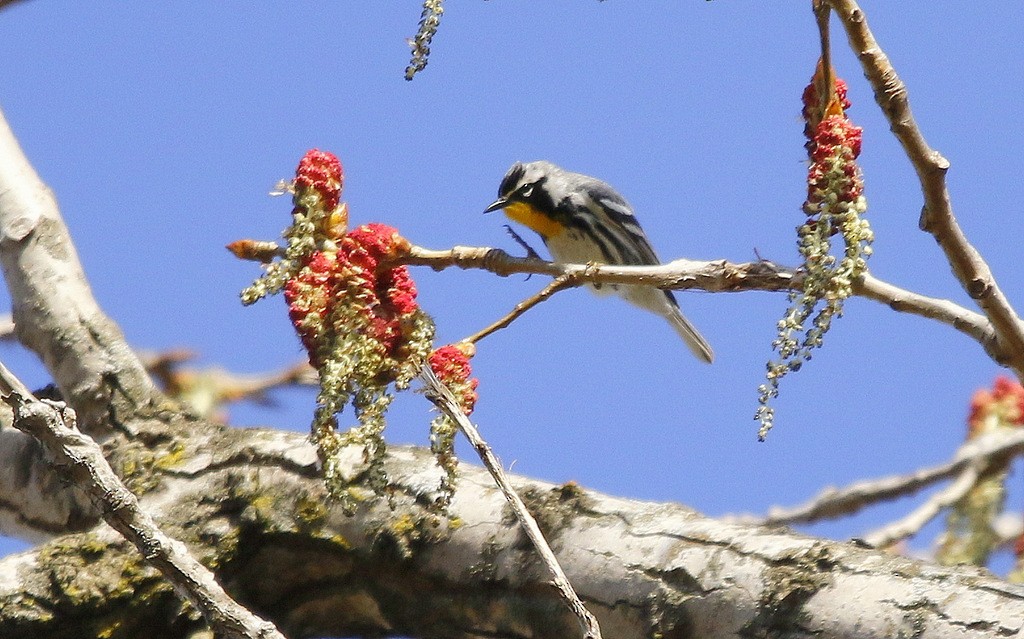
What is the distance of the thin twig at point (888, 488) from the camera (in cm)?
402

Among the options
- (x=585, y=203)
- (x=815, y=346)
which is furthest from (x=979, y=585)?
(x=585, y=203)

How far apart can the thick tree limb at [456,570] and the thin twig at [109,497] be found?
1060mm

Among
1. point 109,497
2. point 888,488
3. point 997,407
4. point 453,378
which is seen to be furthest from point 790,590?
point 997,407

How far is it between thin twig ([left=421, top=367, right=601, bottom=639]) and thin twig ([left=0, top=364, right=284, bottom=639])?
1.28 feet

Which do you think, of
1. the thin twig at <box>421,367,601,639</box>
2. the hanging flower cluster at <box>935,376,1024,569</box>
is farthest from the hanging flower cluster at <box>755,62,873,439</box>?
the hanging flower cluster at <box>935,376,1024,569</box>

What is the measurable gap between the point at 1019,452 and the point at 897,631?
2.23 meters

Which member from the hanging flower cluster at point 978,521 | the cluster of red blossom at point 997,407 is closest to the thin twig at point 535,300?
the hanging flower cluster at point 978,521

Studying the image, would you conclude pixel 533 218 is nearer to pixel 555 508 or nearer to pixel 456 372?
pixel 555 508

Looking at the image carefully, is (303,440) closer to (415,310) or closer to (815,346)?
(415,310)

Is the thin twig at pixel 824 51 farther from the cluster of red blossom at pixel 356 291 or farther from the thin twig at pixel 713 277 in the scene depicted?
the cluster of red blossom at pixel 356 291

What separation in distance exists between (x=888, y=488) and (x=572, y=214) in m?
2.50

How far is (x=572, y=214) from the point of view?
603 cm

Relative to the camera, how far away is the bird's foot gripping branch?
7.01ft

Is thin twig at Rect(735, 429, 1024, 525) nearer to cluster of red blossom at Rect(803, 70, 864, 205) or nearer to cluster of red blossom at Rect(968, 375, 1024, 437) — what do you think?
cluster of red blossom at Rect(968, 375, 1024, 437)
